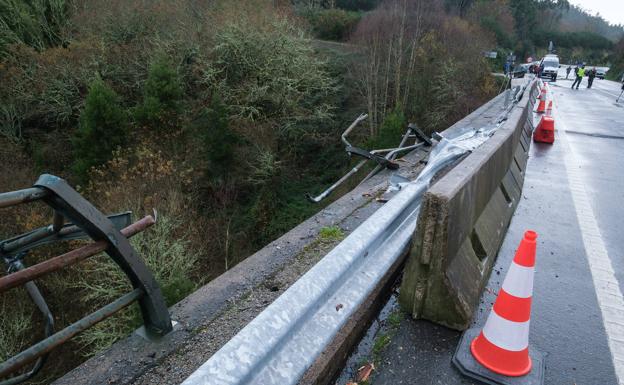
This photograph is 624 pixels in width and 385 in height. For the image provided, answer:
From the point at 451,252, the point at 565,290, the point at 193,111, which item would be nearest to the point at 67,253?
the point at 451,252

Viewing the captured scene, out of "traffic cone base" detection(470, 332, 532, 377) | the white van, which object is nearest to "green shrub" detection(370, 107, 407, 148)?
"traffic cone base" detection(470, 332, 532, 377)

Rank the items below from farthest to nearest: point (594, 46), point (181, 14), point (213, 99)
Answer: point (594, 46), point (181, 14), point (213, 99)

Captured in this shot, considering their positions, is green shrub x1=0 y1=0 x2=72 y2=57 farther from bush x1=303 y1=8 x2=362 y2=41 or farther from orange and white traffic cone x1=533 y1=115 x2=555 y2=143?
orange and white traffic cone x1=533 y1=115 x2=555 y2=143

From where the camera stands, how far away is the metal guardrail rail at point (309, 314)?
4.72ft

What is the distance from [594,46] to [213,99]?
79.5 meters

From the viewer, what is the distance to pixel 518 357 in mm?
2385

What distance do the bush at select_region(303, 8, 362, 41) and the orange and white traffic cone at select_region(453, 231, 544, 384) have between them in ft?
131

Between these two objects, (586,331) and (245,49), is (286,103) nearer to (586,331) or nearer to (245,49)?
(245,49)

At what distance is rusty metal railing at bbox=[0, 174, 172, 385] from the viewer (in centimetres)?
171

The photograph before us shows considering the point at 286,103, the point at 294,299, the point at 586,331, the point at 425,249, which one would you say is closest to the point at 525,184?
the point at 586,331

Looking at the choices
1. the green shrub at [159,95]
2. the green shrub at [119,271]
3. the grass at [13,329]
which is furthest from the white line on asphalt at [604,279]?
the green shrub at [159,95]

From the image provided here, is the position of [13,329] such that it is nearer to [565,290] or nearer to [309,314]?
[309,314]

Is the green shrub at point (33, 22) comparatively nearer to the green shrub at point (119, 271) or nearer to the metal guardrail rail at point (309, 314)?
the green shrub at point (119, 271)

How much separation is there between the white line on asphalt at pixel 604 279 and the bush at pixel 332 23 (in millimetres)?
36713
